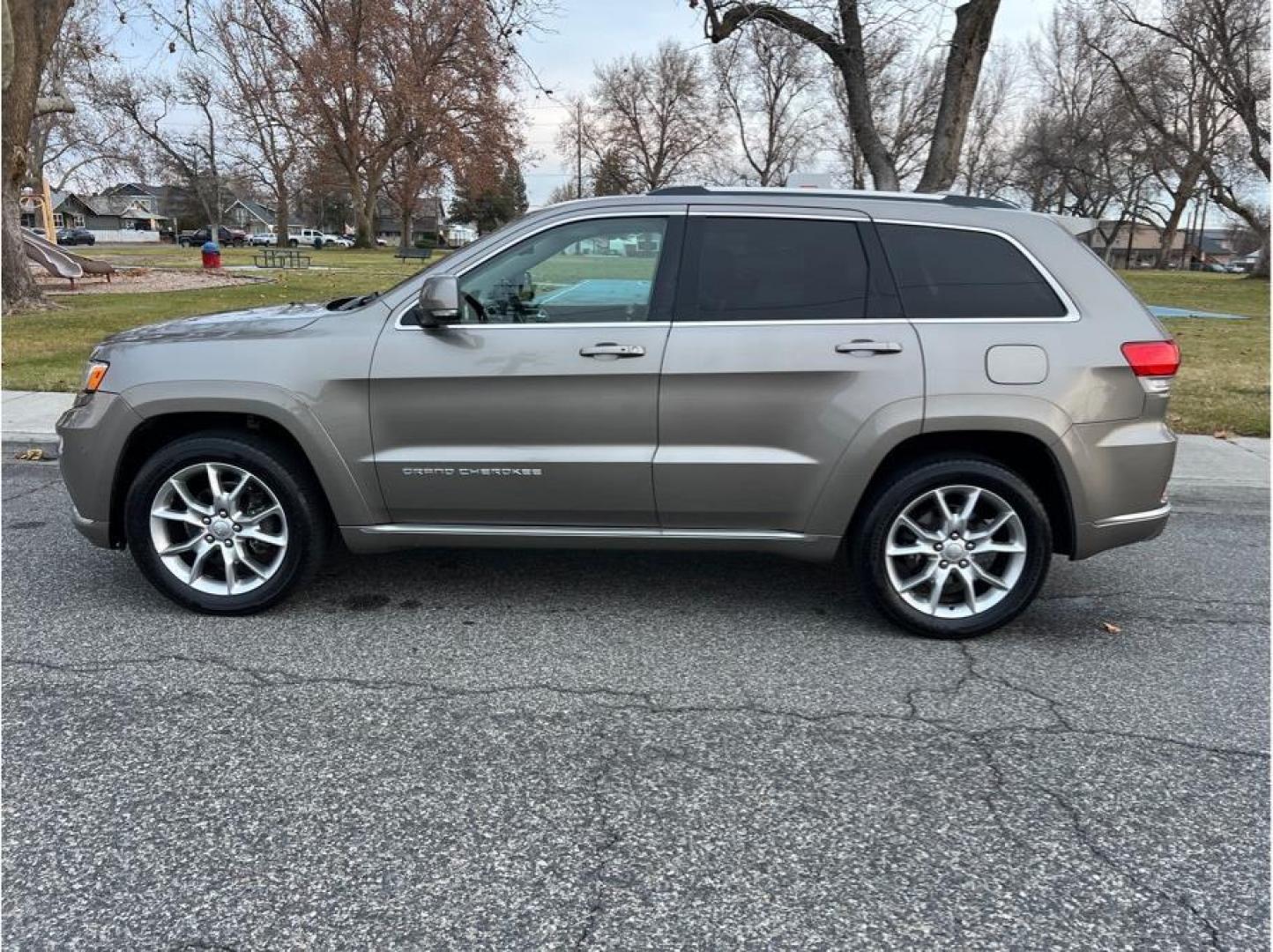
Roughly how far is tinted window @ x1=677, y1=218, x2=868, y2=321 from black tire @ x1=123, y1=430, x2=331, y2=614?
72.1 inches

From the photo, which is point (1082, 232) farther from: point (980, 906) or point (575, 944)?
point (575, 944)

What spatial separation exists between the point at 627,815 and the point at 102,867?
4.65 feet

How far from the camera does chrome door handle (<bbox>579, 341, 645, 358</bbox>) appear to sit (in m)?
3.82

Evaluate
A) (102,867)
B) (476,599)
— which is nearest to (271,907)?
(102,867)

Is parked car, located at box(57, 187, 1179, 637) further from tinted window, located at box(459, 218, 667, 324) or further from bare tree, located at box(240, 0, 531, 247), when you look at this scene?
bare tree, located at box(240, 0, 531, 247)

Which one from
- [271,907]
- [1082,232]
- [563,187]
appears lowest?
[271,907]

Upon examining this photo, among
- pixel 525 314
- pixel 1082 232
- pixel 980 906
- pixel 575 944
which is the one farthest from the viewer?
pixel 1082 232

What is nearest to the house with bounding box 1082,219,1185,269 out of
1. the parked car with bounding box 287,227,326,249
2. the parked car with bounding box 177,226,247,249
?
the parked car with bounding box 287,227,326,249

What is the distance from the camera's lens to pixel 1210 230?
128 m

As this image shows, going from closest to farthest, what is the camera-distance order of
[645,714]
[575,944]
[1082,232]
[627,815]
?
[575,944] < [627,815] < [645,714] < [1082,232]

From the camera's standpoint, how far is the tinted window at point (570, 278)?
396cm

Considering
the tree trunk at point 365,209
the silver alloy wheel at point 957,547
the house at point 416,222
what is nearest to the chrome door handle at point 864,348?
the silver alloy wheel at point 957,547

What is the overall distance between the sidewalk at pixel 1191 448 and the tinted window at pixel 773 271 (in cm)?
416

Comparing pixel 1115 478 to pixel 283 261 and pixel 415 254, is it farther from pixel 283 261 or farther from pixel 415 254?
pixel 415 254
